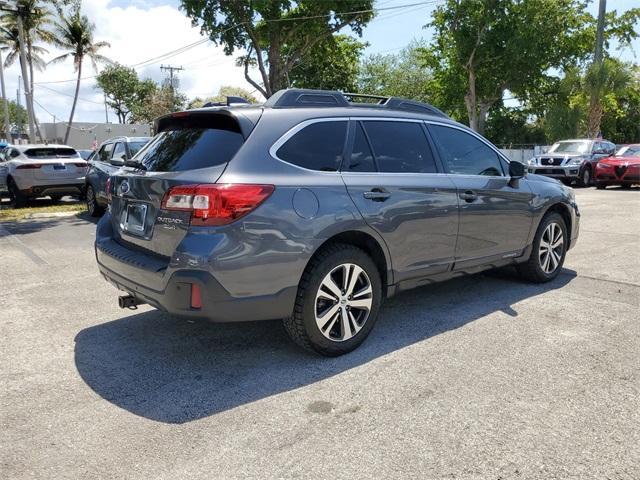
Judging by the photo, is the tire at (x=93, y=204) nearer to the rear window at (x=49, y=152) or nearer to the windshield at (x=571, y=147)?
the rear window at (x=49, y=152)

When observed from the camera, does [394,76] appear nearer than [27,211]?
No

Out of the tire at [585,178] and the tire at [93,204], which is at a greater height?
the tire at [585,178]

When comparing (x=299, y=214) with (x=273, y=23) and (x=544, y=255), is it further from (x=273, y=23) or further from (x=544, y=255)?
(x=273, y=23)

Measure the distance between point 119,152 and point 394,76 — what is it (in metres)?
51.5

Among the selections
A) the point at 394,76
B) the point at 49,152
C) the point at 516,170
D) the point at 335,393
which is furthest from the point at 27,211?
the point at 394,76

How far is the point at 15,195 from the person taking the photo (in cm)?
1349

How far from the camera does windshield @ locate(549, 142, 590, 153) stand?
19578 millimetres

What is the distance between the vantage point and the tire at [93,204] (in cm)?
1123

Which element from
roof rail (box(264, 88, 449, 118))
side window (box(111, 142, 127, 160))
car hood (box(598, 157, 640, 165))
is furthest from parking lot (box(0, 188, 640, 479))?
car hood (box(598, 157, 640, 165))

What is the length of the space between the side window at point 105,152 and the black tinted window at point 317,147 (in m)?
8.95

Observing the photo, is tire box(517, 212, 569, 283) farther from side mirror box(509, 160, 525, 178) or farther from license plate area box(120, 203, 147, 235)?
license plate area box(120, 203, 147, 235)

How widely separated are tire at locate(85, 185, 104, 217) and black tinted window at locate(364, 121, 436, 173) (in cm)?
841

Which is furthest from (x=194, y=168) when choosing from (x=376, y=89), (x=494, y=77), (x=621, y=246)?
(x=376, y=89)

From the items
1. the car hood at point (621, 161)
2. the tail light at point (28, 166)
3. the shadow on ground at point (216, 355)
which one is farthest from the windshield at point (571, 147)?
the tail light at point (28, 166)
